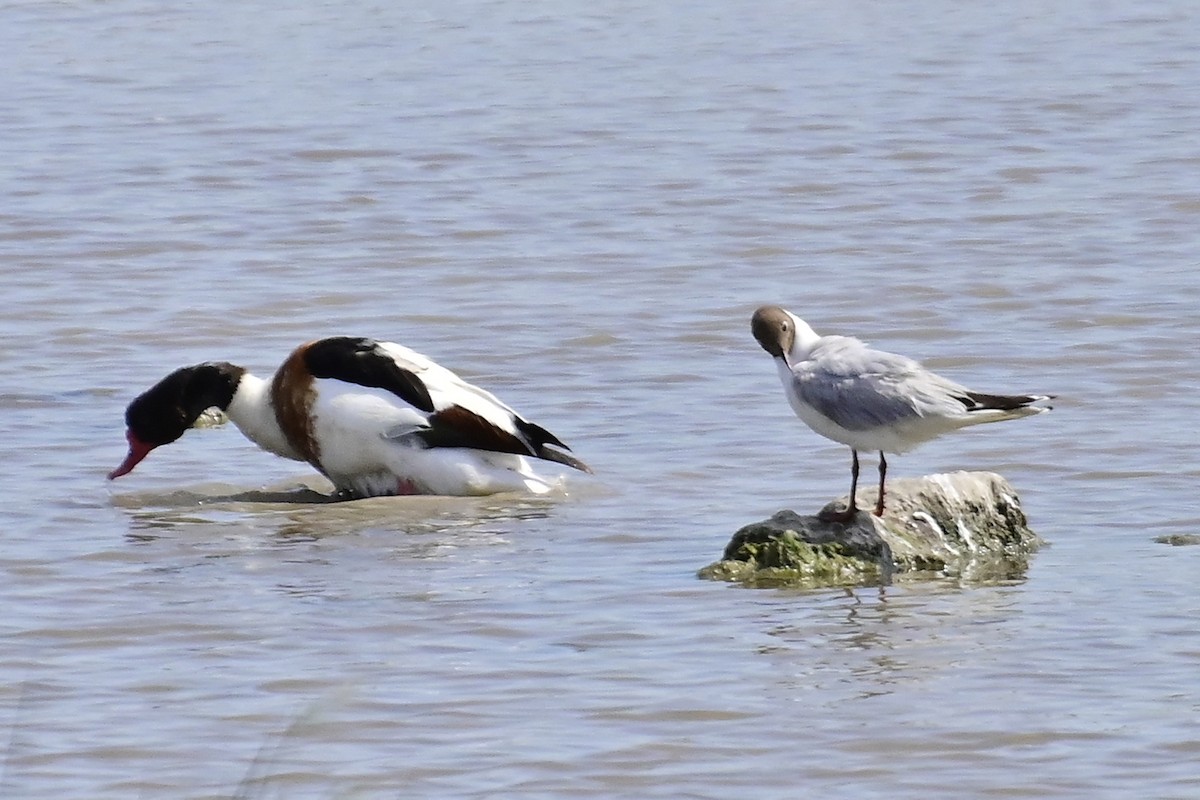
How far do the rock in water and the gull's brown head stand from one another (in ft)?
1.74

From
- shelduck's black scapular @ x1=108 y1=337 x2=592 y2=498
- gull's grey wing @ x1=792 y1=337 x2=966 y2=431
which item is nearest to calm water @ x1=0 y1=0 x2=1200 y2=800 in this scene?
shelduck's black scapular @ x1=108 y1=337 x2=592 y2=498

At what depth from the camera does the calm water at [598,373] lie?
589 centimetres

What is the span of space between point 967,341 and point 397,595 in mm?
4561

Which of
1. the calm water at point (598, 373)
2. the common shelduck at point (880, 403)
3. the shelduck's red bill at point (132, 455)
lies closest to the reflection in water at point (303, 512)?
the calm water at point (598, 373)

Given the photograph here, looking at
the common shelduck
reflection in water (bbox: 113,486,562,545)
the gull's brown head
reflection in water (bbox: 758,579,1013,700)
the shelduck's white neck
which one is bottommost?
reflection in water (bbox: 113,486,562,545)

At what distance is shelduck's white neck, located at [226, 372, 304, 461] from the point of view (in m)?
9.10

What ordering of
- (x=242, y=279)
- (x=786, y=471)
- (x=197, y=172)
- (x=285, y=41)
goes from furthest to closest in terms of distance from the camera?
1. (x=285, y=41)
2. (x=197, y=172)
3. (x=242, y=279)
4. (x=786, y=471)

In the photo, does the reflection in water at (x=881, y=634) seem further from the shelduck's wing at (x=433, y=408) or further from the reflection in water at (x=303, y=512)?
the shelduck's wing at (x=433, y=408)

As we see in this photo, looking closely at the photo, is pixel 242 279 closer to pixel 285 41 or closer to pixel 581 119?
pixel 581 119

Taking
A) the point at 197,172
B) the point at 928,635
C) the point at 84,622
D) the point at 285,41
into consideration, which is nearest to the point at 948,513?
the point at 928,635

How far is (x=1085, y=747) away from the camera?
18.7 ft

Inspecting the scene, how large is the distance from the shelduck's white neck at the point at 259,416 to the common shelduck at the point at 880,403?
240cm

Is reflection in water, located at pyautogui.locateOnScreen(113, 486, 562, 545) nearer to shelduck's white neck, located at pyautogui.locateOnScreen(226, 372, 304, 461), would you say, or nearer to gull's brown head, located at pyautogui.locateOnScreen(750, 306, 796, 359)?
shelduck's white neck, located at pyautogui.locateOnScreen(226, 372, 304, 461)

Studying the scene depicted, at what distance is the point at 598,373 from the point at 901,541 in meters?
3.38
